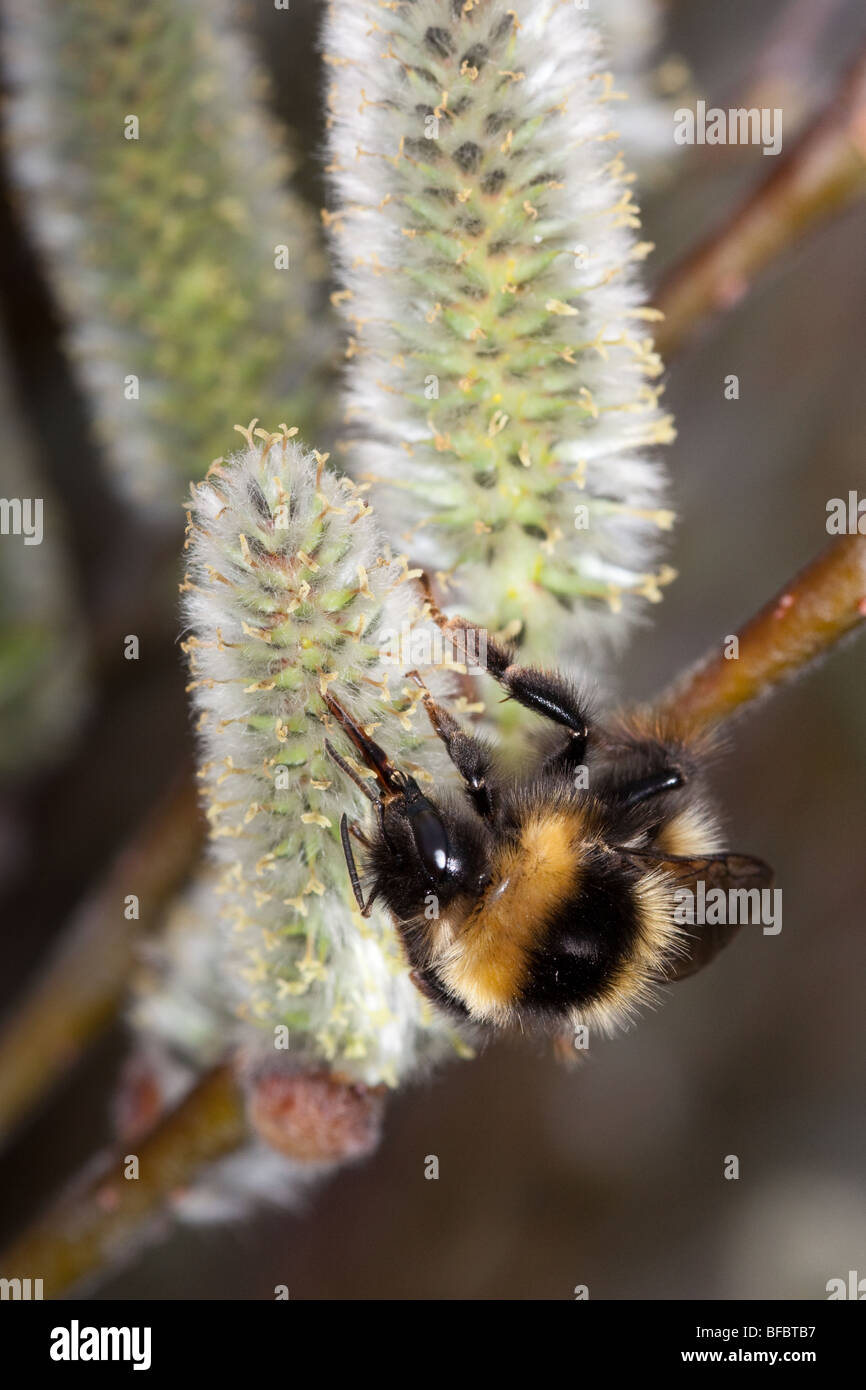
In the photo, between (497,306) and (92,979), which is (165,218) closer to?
(497,306)

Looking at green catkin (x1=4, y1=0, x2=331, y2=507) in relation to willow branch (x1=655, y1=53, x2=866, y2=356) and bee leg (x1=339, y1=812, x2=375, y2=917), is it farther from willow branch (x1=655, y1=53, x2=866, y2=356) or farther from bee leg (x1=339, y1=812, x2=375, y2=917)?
bee leg (x1=339, y1=812, x2=375, y2=917)

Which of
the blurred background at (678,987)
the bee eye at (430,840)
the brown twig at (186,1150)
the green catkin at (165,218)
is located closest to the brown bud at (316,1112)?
the brown twig at (186,1150)

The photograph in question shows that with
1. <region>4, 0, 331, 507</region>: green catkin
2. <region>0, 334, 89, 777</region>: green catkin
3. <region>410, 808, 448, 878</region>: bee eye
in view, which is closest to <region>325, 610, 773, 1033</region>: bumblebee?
<region>410, 808, 448, 878</region>: bee eye

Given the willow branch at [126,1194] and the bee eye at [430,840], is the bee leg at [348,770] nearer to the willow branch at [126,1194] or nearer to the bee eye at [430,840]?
the bee eye at [430,840]

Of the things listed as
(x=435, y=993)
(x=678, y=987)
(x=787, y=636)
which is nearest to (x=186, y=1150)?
(x=435, y=993)

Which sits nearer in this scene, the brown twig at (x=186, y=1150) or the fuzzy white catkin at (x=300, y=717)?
the fuzzy white catkin at (x=300, y=717)
